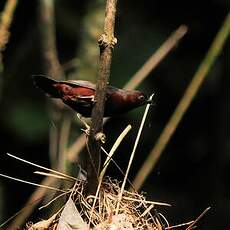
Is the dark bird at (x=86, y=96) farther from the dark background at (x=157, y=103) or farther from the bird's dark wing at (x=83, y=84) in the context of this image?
the dark background at (x=157, y=103)

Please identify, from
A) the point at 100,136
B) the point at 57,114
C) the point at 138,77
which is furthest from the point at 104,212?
the point at 138,77

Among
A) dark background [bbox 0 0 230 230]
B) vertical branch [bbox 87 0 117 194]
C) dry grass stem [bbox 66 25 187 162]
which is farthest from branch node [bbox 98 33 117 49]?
dark background [bbox 0 0 230 230]

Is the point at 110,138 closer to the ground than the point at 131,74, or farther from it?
closer to the ground

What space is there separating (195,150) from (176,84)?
460 millimetres

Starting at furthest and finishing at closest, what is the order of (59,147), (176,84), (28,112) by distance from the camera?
(176,84) < (28,112) < (59,147)

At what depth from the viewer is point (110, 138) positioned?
4324 millimetres

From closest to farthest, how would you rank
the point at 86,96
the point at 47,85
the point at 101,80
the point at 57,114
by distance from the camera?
1. the point at 101,80
2. the point at 86,96
3. the point at 47,85
4. the point at 57,114

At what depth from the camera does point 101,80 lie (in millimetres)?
1732

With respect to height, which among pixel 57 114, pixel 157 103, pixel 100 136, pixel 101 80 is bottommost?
pixel 157 103

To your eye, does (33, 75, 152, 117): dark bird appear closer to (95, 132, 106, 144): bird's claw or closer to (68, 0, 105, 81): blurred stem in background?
(95, 132, 106, 144): bird's claw

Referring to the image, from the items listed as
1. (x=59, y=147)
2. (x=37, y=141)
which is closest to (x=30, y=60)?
(x=37, y=141)

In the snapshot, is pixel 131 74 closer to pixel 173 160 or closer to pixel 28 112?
pixel 28 112

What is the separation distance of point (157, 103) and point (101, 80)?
9.41 ft

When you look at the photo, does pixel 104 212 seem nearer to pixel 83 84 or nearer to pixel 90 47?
pixel 83 84
